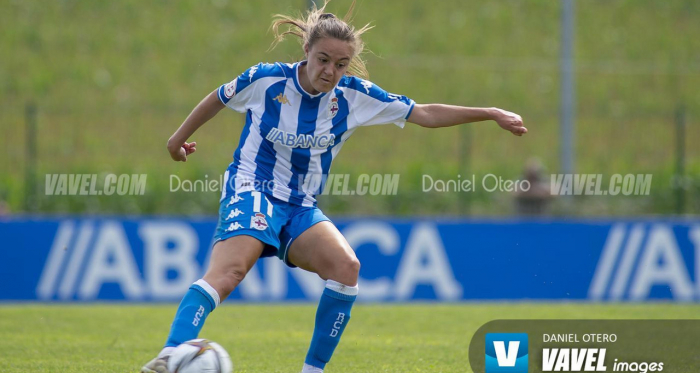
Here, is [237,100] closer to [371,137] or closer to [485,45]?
[371,137]

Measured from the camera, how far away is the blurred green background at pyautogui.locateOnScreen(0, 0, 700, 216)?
58.0 feet

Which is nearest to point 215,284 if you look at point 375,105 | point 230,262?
point 230,262

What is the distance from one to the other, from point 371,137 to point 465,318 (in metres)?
11.0

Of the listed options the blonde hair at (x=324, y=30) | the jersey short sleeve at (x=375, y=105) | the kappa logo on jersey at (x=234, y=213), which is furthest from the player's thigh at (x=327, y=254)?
the blonde hair at (x=324, y=30)

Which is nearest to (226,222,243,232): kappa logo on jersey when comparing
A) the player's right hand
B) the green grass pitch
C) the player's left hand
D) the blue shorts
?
the blue shorts

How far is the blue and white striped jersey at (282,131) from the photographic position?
16.9 ft

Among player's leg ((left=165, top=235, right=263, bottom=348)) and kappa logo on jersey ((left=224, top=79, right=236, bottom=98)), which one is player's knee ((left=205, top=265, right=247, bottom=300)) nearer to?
player's leg ((left=165, top=235, right=263, bottom=348))

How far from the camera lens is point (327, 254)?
497cm

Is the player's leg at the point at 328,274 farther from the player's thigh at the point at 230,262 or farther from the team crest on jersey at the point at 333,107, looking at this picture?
the team crest on jersey at the point at 333,107

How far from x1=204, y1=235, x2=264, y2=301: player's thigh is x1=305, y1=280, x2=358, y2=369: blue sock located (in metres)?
0.52

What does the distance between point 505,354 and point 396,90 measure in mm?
17449

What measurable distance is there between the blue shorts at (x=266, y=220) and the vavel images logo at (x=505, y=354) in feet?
4.47

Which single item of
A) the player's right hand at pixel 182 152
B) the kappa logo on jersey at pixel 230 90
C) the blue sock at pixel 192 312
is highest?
the kappa logo on jersey at pixel 230 90

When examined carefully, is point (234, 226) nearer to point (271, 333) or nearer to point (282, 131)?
point (282, 131)
